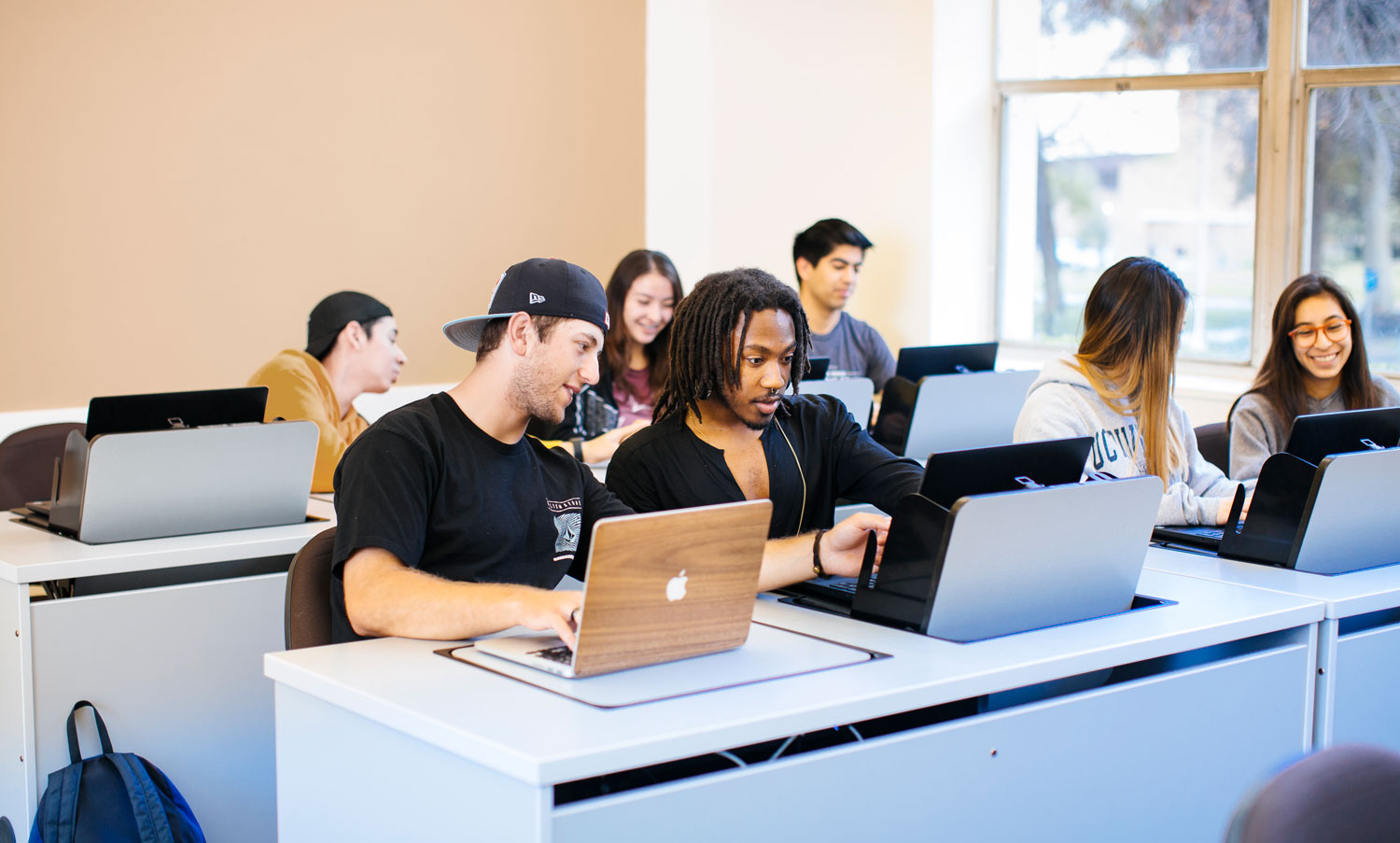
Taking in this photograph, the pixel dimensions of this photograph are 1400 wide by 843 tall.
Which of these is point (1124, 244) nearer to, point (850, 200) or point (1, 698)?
point (850, 200)

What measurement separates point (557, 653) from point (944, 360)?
7.34 ft

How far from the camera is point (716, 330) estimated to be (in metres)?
2.12

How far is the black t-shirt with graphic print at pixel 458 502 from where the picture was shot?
170 centimetres

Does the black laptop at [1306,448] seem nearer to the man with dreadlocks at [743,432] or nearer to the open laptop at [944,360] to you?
the man with dreadlocks at [743,432]

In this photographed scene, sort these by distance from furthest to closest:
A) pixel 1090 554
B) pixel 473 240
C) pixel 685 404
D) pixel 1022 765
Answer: pixel 473 240 < pixel 685 404 < pixel 1090 554 < pixel 1022 765

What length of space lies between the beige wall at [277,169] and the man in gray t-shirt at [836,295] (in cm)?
105

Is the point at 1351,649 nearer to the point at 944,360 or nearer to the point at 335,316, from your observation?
the point at 944,360

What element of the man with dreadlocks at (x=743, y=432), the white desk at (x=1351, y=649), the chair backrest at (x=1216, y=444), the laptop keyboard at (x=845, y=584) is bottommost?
the white desk at (x=1351, y=649)

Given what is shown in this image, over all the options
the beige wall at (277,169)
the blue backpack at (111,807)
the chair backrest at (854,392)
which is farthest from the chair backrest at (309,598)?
the beige wall at (277,169)

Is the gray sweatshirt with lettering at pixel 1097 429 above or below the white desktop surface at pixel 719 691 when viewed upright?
above

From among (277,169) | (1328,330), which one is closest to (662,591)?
(1328,330)

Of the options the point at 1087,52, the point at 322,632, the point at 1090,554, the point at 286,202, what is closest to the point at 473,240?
the point at 286,202

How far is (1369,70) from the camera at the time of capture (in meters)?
4.21

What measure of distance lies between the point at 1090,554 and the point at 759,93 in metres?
3.62
